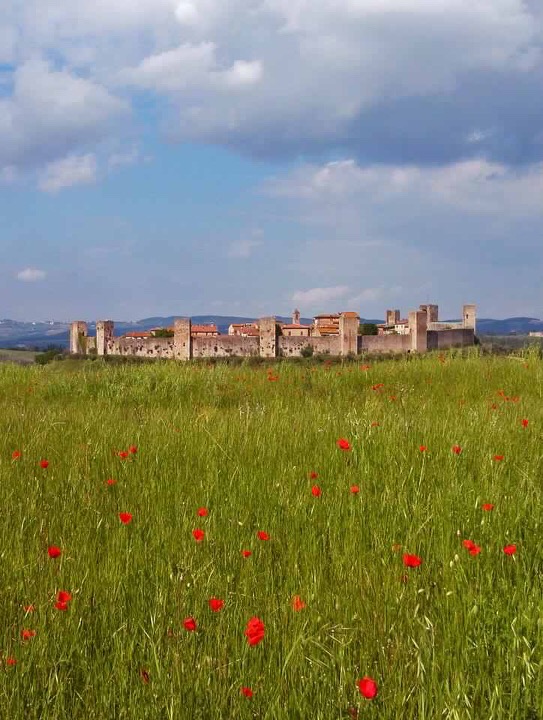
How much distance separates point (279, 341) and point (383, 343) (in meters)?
10.0

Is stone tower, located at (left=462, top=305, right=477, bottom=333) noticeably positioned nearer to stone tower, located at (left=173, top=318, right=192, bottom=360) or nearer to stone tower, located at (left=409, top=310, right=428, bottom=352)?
stone tower, located at (left=409, top=310, right=428, bottom=352)

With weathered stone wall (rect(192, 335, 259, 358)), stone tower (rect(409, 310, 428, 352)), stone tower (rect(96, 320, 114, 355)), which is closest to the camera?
stone tower (rect(409, 310, 428, 352))

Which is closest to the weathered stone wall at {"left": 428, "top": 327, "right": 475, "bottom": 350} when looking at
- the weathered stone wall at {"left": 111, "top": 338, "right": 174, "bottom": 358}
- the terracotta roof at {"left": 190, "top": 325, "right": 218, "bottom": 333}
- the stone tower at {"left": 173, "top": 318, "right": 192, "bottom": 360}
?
the stone tower at {"left": 173, "top": 318, "right": 192, "bottom": 360}

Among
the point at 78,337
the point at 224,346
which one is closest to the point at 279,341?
the point at 224,346

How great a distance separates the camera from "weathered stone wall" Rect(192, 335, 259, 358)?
67375 millimetres

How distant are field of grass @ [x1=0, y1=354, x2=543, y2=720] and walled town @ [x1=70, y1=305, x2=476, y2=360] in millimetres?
56404

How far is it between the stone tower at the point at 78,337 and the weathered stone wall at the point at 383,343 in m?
30.5

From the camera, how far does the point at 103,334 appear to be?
242ft

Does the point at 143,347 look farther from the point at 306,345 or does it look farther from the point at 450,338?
the point at 450,338

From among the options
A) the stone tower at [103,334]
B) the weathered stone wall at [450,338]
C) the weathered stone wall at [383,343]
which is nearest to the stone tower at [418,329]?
the weathered stone wall at [383,343]

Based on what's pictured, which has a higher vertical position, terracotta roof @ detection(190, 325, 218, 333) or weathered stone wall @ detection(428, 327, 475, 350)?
terracotta roof @ detection(190, 325, 218, 333)

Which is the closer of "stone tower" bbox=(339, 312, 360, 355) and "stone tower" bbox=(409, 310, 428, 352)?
"stone tower" bbox=(409, 310, 428, 352)

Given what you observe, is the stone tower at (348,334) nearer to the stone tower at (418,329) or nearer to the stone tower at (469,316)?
the stone tower at (418,329)

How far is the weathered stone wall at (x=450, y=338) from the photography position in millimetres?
65825
